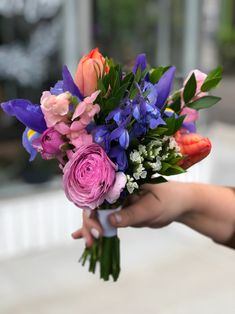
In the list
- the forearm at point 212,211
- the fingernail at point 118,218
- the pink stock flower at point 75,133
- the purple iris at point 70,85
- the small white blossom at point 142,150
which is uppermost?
the purple iris at point 70,85

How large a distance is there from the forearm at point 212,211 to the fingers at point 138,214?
0.13 meters

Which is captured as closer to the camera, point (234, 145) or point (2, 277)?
point (2, 277)

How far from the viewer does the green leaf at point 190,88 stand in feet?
3.24

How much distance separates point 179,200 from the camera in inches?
46.5

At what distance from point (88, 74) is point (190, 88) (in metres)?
0.21

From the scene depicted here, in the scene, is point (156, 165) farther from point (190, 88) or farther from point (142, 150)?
point (190, 88)

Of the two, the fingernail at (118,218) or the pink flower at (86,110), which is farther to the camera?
the fingernail at (118,218)

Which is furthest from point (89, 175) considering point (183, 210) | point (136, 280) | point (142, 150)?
point (136, 280)

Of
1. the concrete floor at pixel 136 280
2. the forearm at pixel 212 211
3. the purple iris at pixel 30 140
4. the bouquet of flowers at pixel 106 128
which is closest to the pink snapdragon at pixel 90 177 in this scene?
the bouquet of flowers at pixel 106 128

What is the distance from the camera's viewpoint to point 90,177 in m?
0.85

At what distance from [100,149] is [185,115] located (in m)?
0.20

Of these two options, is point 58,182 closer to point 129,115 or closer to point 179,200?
point 179,200

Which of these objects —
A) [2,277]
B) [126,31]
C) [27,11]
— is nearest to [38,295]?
[2,277]

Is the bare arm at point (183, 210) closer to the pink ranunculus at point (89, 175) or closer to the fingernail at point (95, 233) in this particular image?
the fingernail at point (95, 233)
